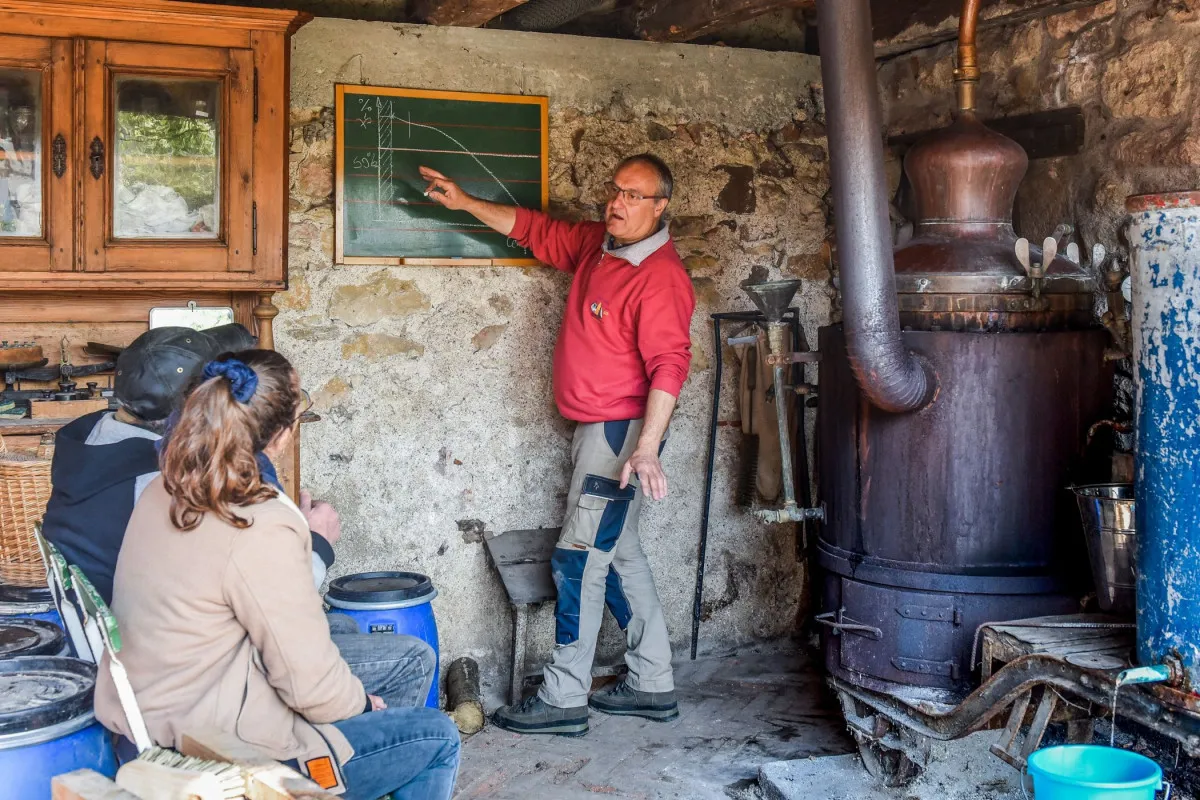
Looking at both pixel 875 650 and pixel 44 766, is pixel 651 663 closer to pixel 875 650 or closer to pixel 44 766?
pixel 875 650

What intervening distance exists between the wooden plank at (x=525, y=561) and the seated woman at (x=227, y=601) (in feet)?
5.94

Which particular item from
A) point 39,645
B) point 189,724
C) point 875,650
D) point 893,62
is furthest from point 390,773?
point 893,62

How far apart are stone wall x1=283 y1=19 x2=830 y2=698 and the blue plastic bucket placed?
2.19m

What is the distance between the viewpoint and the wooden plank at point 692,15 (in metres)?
3.75

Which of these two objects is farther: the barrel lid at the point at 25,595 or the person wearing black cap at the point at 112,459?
the barrel lid at the point at 25,595

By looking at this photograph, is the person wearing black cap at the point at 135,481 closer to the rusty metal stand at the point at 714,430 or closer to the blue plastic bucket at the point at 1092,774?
the blue plastic bucket at the point at 1092,774

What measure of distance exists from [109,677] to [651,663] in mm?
2239

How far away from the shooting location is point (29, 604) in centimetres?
284

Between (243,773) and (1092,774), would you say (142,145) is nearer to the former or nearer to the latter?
(243,773)

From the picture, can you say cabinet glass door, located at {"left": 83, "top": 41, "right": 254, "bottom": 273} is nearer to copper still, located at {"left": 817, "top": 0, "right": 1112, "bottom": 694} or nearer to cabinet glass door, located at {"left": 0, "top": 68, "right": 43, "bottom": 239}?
cabinet glass door, located at {"left": 0, "top": 68, "right": 43, "bottom": 239}

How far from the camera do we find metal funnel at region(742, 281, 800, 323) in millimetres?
3494

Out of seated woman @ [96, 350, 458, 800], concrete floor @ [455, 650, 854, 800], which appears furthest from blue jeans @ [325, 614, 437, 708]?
concrete floor @ [455, 650, 854, 800]

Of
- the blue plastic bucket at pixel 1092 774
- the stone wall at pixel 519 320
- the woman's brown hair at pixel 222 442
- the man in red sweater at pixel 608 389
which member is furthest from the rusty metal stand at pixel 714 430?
the woman's brown hair at pixel 222 442

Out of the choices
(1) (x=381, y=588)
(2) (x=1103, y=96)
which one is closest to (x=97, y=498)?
(1) (x=381, y=588)
